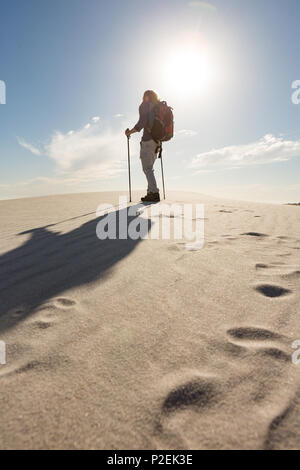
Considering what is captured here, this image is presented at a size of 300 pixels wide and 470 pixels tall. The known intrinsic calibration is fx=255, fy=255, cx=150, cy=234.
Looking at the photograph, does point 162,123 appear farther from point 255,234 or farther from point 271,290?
point 271,290

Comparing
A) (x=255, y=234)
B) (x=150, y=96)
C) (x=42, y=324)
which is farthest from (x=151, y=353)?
(x=150, y=96)

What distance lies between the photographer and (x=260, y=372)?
928 mm

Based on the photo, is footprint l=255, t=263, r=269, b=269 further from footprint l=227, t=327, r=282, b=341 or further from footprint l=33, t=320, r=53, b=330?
footprint l=33, t=320, r=53, b=330

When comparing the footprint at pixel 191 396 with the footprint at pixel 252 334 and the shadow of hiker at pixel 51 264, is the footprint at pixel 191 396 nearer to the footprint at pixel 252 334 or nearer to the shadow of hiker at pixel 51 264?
the footprint at pixel 252 334

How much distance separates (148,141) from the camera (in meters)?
5.93

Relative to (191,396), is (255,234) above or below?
above

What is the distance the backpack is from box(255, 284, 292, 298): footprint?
16.0 ft

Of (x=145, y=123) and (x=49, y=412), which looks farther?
(x=145, y=123)

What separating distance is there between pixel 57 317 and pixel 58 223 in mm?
2846

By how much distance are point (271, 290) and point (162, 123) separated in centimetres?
503

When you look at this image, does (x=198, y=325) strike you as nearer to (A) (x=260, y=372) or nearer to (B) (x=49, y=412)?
(A) (x=260, y=372)

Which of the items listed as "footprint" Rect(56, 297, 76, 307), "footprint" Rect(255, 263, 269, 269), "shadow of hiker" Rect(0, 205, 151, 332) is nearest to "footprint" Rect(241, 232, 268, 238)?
"footprint" Rect(255, 263, 269, 269)
